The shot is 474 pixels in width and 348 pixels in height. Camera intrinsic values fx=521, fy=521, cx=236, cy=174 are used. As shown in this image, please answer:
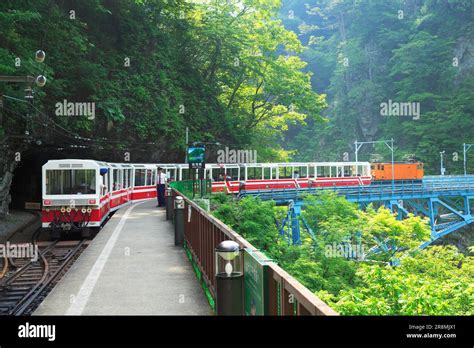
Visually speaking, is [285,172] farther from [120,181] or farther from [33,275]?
[33,275]

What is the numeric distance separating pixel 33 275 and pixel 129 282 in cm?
429

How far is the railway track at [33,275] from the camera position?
10.2m

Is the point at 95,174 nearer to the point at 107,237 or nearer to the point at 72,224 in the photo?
the point at 72,224

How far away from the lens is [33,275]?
12992 mm

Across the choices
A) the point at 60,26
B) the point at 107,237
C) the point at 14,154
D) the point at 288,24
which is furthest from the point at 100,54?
the point at 288,24

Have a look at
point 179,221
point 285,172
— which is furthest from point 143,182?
point 179,221

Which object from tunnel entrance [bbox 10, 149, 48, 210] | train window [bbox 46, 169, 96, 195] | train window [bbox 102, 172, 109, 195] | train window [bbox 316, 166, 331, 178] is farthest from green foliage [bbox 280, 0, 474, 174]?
train window [bbox 46, 169, 96, 195]

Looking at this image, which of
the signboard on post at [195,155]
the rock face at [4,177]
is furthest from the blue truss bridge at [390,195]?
the rock face at [4,177]

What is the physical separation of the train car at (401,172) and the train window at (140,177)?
3097cm

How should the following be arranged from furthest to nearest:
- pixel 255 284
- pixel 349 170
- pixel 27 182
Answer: pixel 349 170, pixel 27 182, pixel 255 284

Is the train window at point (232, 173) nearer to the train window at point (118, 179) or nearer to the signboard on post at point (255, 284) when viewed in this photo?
the train window at point (118, 179)

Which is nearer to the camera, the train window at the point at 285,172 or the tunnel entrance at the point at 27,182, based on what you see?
the tunnel entrance at the point at 27,182

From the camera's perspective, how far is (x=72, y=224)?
18469mm

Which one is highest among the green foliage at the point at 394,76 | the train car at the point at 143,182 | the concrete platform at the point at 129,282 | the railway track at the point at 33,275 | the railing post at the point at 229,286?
the green foliage at the point at 394,76
